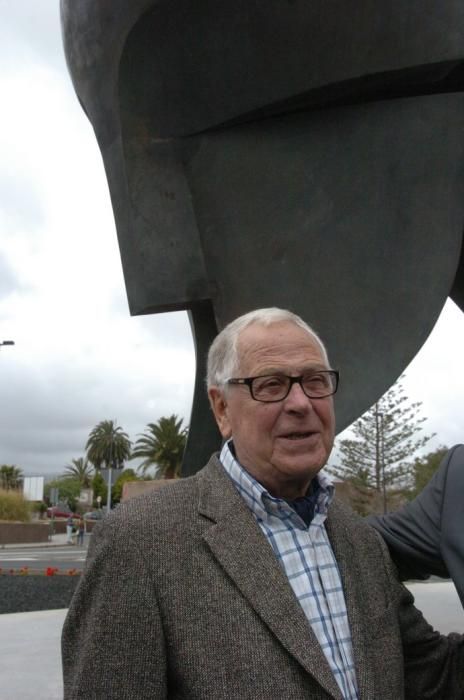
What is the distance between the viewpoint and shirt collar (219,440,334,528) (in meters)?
1.50

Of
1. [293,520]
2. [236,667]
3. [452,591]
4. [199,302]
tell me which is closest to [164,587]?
[236,667]

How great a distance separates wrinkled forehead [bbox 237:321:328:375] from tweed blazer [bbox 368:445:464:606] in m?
0.40

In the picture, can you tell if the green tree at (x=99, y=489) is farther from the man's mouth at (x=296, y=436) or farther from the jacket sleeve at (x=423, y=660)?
the man's mouth at (x=296, y=436)

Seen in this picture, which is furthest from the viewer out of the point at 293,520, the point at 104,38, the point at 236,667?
the point at 104,38

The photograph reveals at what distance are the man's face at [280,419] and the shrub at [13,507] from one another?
29.8 meters

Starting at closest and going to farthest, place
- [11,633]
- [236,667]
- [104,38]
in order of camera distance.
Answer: [236,667]
[104,38]
[11,633]

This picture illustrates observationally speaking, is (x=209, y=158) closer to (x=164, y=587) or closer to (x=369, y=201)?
(x=369, y=201)

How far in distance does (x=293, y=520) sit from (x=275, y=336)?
0.39 meters

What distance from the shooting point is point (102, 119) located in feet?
15.0

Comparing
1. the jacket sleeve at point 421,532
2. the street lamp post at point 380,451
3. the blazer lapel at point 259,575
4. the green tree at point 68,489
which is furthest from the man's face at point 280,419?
the green tree at point 68,489

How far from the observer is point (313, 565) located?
58.2 inches

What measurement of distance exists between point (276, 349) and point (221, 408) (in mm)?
205

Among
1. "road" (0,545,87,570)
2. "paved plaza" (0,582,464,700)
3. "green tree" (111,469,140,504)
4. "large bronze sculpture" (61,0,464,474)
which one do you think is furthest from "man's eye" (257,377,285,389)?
"green tree" (111,469,140,504)

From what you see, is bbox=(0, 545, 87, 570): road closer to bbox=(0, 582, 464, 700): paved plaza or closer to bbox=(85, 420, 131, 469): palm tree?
bbox=(0, 582, 464, 700): paved plaza
